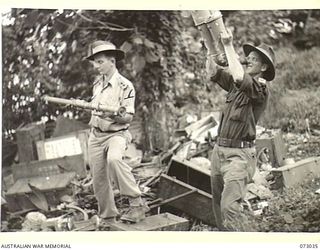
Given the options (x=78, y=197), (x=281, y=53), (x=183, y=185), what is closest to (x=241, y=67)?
(x=281, y=53)

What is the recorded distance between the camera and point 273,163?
0.94 m

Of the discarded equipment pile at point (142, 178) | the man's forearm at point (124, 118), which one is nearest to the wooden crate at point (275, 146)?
the discarded equipment pile at point (142, 178)

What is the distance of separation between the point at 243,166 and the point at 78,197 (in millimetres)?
289

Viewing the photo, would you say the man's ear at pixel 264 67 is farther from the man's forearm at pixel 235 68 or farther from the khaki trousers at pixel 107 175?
the khaki trousers at pixel 107 175

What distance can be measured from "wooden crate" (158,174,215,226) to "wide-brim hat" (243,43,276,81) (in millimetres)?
231

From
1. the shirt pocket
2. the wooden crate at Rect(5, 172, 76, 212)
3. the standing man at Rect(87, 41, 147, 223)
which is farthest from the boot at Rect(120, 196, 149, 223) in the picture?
the shirt pocket

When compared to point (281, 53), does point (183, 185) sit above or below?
below

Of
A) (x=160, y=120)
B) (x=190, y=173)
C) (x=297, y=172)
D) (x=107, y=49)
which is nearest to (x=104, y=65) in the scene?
(x=107, y=49)

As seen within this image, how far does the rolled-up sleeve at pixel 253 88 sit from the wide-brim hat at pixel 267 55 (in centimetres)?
2

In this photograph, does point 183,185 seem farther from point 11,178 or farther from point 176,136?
point 11,178

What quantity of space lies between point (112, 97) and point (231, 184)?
0.25m

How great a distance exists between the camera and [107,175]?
0.93m

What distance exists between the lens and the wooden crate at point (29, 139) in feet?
3.08
